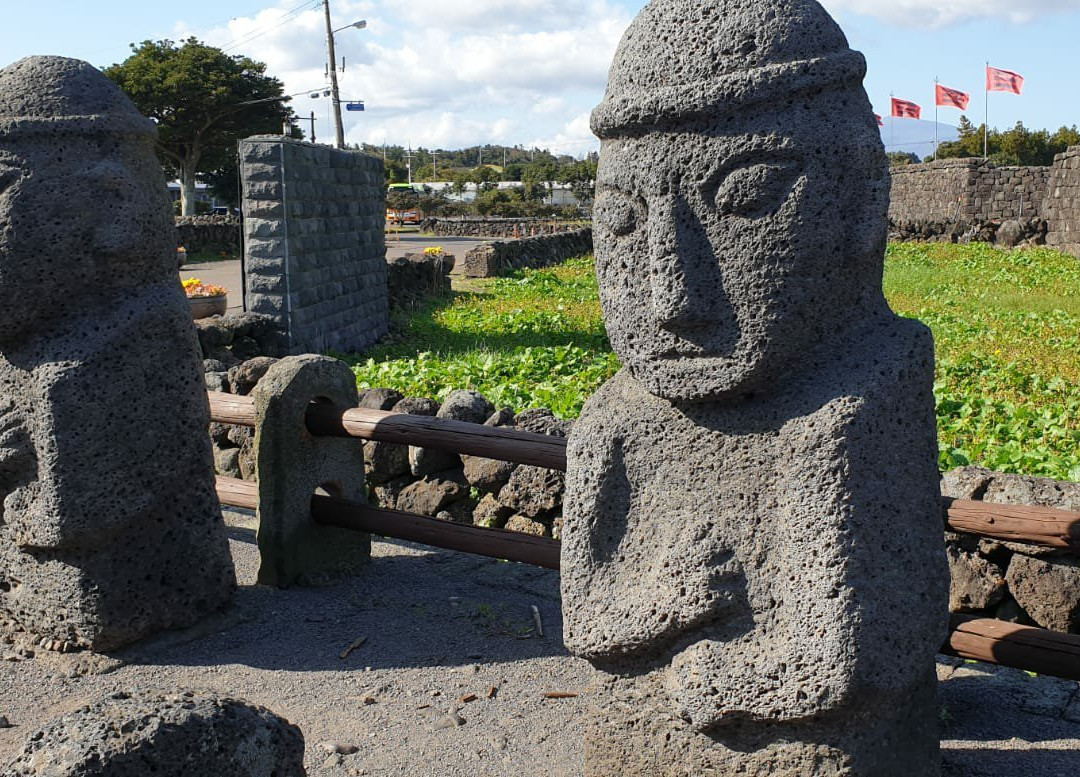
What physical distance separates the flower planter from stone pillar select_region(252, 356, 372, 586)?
6.49 meters

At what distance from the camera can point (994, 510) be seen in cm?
322

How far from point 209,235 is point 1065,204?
18212mm

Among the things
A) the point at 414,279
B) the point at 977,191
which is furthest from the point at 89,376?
the point at 977,191

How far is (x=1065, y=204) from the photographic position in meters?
18.5

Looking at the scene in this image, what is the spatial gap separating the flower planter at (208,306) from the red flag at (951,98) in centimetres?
2734

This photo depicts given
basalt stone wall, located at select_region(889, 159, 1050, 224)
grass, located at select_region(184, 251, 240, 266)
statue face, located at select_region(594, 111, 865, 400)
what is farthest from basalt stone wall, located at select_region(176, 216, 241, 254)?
statue face, located at select_region(594, 111, 865, 400)

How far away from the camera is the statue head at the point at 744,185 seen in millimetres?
2102

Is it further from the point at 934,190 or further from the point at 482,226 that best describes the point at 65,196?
the point at 482,226

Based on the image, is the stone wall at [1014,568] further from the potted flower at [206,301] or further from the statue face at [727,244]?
the potted flower at [206,301]

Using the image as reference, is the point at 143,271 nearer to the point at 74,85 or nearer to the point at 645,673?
the point at 74,85

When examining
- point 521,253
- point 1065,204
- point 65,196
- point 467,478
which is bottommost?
point 467,478

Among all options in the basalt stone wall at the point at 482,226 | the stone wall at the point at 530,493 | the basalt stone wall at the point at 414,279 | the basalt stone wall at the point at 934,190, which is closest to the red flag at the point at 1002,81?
the basalt stone wall at the point at 934,190

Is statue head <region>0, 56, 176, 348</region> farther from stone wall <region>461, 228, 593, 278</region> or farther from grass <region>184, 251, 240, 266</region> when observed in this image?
grass <region>184, 251, 240, 266</region>

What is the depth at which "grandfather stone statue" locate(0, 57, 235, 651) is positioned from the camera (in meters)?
3.45
